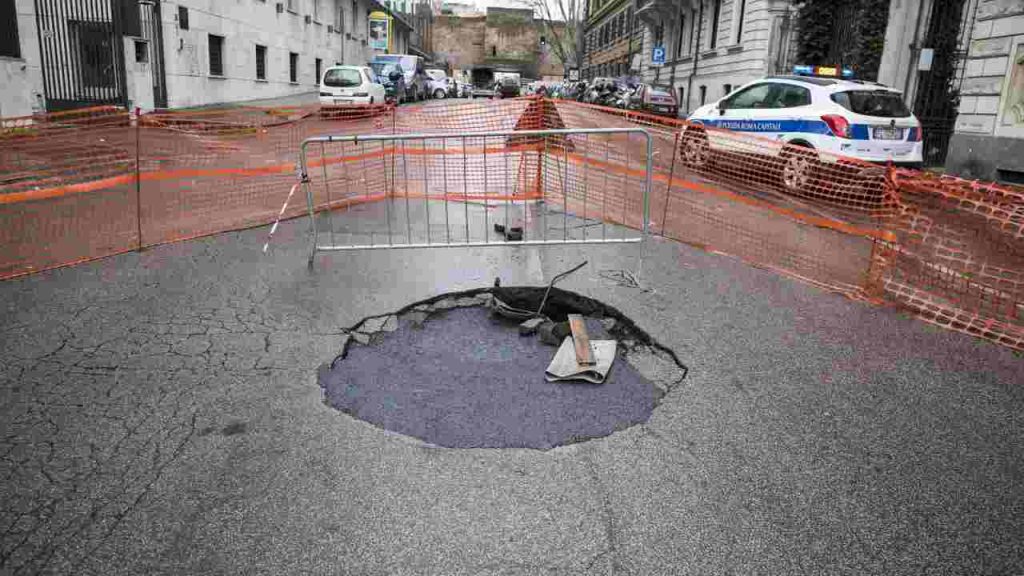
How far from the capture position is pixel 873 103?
33.3 feet

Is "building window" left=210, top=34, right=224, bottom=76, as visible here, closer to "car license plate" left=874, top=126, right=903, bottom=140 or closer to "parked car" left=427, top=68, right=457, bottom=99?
"parked car" left=427, top=68, right=457, bottom=99

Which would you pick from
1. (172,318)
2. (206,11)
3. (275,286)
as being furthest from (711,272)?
(206,11)

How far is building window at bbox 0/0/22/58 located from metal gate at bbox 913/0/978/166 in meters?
21.0

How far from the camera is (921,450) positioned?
3193 mm

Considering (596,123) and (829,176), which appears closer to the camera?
(829,176)

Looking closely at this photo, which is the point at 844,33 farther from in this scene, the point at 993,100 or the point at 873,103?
the point at 873,103

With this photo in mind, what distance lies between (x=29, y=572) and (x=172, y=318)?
2681 millimetres

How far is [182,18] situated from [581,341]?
22229 mm

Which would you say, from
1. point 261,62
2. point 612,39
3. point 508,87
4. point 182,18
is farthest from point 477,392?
point 612,39

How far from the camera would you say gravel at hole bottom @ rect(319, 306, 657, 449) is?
3.28 m

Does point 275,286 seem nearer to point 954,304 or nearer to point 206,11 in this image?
point 954,304

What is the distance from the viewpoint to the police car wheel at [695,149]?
28.0 ft

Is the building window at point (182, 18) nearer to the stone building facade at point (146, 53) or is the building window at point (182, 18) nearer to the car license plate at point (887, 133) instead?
the stone building facade at point (146, 53)

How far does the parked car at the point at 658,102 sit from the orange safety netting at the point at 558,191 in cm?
1513
